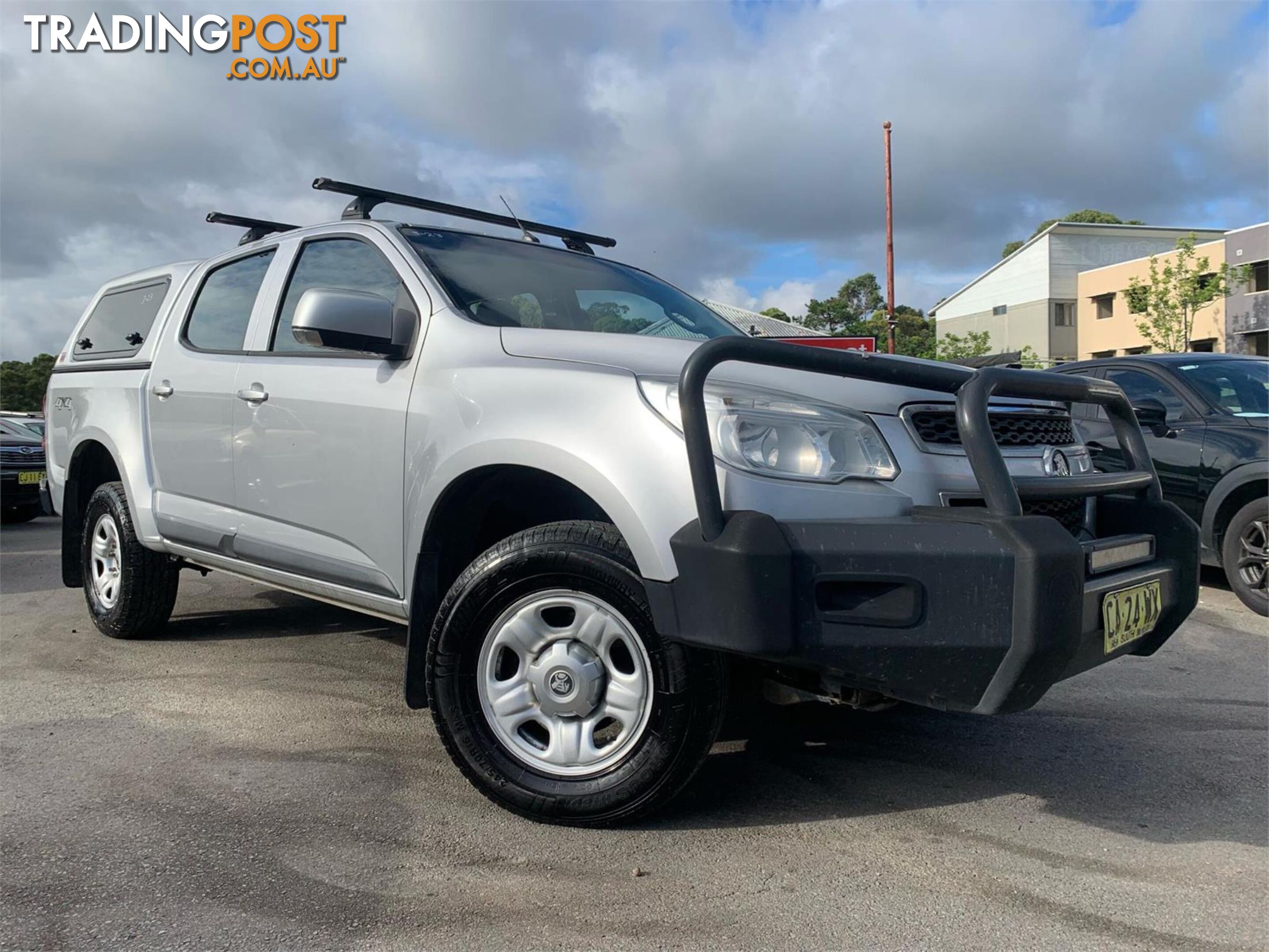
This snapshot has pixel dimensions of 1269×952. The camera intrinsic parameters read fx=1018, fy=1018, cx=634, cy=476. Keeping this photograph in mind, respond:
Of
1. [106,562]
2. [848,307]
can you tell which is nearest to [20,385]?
[848,307]

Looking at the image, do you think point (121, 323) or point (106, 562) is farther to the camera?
point (121, 323)

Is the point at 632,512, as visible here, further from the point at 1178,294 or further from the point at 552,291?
the point at 1178,294

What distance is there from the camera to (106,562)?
16.8 feet

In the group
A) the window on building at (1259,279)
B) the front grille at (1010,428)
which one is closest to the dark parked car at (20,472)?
the front grille at (1010,428)

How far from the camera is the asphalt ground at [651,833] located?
230 cm

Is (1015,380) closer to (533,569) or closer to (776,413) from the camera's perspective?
(776,413)

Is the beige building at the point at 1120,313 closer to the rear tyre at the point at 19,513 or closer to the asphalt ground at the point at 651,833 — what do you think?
the rear tyre at the point at 19,513

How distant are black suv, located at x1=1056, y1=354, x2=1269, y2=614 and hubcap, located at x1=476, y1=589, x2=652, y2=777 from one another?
153 inches

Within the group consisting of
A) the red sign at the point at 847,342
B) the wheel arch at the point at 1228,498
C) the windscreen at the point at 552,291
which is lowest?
the wheel arch at the point at 1228,498

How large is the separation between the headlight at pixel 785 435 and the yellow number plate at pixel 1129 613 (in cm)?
64

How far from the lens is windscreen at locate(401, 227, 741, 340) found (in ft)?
11.4

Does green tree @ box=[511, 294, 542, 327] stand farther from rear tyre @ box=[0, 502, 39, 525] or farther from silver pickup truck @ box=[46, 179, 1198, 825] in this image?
rear tyre @ box=[0, 502, 39, 525]

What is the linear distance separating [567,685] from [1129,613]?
1498mm

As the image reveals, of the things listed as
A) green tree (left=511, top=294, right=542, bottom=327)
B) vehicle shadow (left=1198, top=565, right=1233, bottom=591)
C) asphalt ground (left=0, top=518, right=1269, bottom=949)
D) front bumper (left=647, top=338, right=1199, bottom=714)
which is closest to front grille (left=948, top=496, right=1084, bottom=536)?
front bumper (left=647, top=338, right=1199, bottom=714)
